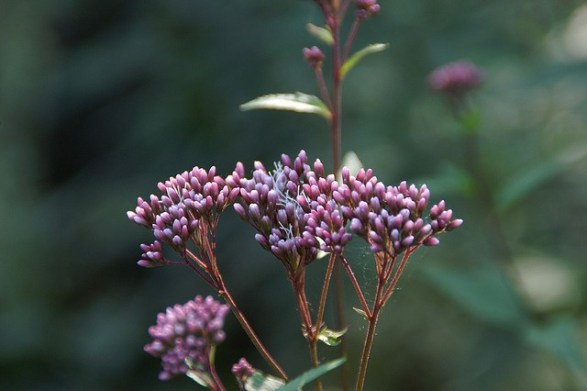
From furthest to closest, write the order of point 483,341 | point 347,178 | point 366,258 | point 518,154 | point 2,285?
point 2,285
point 518,154
point 483,341
point 366,258
point 347,178

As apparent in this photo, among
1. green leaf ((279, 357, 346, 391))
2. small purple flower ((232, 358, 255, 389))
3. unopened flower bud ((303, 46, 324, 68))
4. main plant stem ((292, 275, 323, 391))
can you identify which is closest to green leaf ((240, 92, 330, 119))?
unopened flower bud ((303, 46, 324, 68))

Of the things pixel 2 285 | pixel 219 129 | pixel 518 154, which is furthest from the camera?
pixel 2 285

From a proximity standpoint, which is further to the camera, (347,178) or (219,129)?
(219,129)

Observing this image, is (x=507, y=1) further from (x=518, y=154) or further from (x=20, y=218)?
(x=20, y=218)

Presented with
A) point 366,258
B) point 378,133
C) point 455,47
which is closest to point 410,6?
point 455,47

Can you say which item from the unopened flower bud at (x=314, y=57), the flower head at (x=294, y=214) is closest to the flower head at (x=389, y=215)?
the flower head at (x=294, y=214)

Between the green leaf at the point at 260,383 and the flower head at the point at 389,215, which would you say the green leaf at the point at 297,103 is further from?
the green leaf at the point at 260,383
